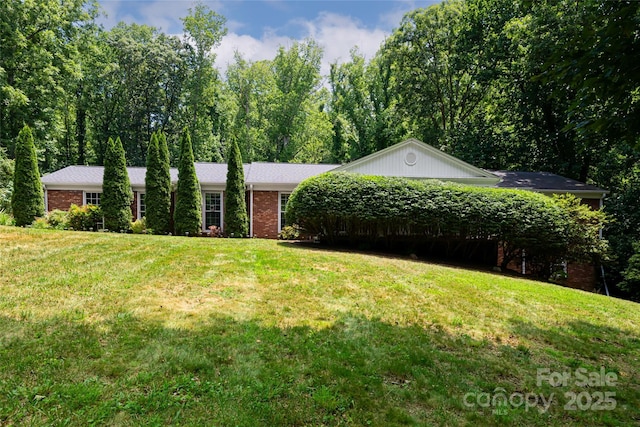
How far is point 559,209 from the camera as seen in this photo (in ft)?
33.3

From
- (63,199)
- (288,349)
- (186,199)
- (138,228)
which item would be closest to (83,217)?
(138,228)

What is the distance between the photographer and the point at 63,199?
1545 centimetres

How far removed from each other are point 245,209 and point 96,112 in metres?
22.7

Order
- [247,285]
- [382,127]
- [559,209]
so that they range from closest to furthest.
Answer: [247,285], [559,209], [382,127]

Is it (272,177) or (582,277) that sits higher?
(272,177)

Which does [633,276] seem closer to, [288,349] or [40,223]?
[288,349]

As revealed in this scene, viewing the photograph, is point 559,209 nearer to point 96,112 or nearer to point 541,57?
point 541,57

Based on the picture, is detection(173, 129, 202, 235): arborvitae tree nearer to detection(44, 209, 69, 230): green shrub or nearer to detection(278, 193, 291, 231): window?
detection(278, 193, 291, 231): window

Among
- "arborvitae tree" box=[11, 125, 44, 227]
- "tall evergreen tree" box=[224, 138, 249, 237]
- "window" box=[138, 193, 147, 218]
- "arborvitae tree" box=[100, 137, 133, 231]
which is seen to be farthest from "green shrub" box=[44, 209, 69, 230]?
"tall evergreen tree" box=[224, 138, 249, 237]

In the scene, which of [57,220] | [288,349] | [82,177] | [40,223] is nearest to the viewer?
[288,349]

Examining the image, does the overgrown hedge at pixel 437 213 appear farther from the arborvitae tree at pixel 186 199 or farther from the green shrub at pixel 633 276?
the arborvitae tree at pixel 186 199

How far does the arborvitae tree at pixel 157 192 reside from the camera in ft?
45.5

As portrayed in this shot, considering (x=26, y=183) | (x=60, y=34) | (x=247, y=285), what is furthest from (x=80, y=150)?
(x=247, y=285)

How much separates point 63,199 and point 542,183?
21.6 meters
